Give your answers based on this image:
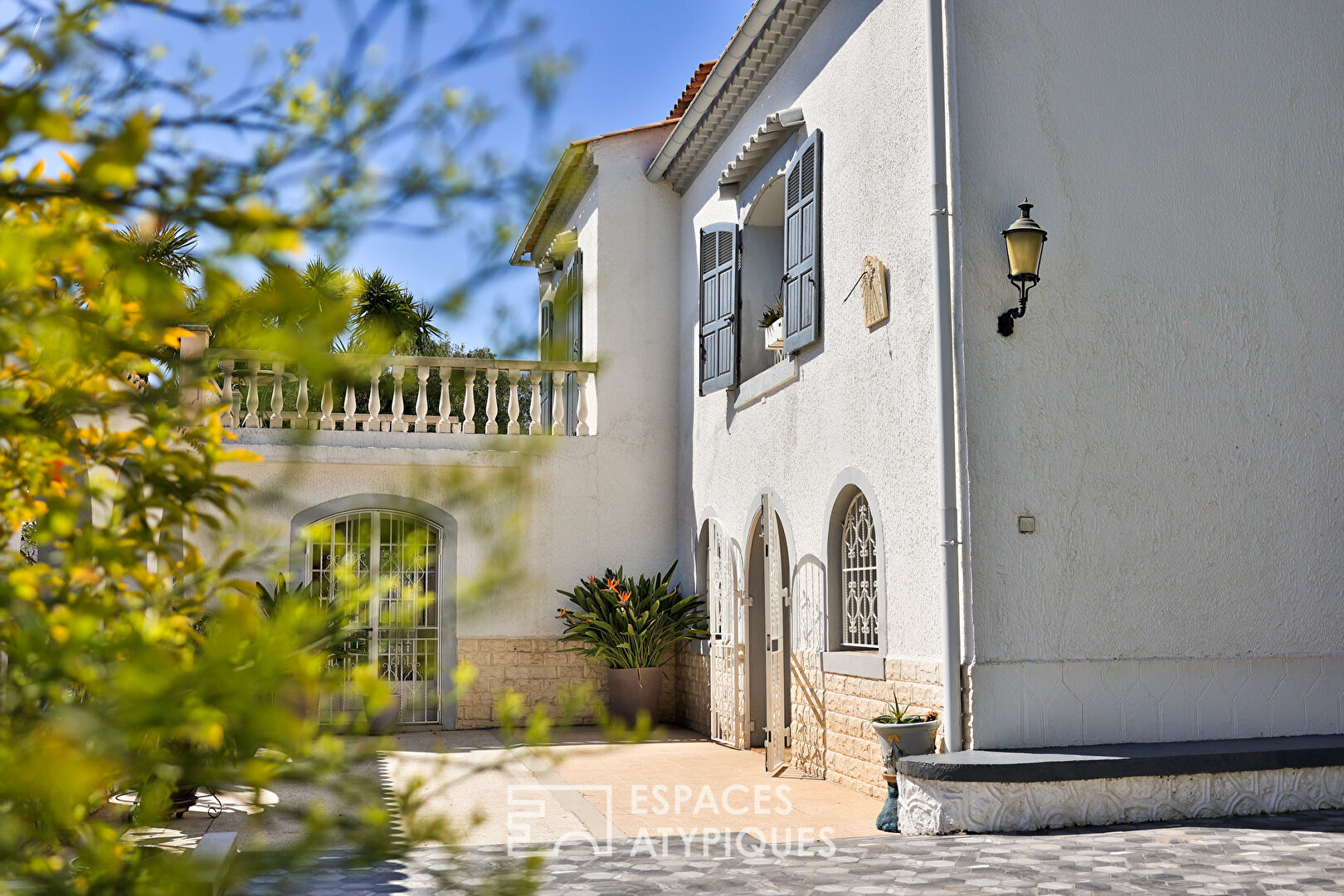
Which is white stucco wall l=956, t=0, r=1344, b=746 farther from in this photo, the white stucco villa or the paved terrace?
the paved terrace

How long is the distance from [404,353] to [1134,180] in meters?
7.04

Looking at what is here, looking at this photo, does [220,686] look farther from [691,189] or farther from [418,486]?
[691,189]

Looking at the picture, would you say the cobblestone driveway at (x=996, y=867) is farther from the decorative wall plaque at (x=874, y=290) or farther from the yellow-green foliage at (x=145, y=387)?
the yellow-green foliage at (x=145, y=387)

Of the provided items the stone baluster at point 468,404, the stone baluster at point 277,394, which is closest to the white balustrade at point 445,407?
the stone baluster at point 468,404

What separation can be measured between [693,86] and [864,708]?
875 centimetres

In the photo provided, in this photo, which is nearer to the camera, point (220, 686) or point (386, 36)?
point (220, 686)

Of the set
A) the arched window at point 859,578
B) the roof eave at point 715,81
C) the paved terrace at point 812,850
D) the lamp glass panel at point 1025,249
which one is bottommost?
the paved terrace at point 812,850

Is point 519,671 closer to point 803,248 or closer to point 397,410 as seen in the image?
point 397,410

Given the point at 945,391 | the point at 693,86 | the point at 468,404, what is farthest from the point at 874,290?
the point at 693,86

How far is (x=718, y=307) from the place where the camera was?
11641 mm

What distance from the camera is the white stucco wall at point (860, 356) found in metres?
7.52

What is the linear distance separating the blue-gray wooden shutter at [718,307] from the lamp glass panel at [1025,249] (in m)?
4.40

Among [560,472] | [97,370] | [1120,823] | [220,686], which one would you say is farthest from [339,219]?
[560,472]

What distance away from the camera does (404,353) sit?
5.01 feet
